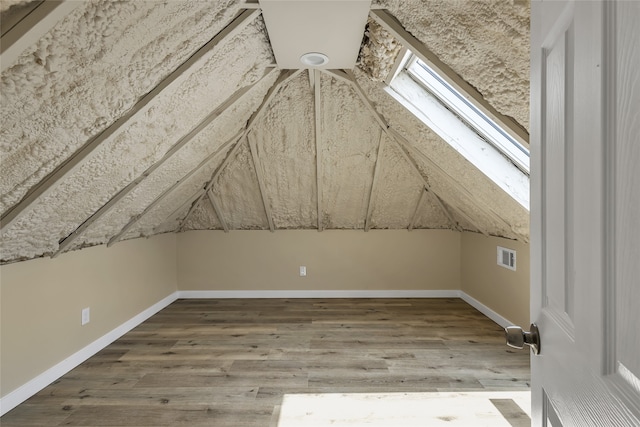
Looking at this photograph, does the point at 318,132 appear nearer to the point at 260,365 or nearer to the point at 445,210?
the point at 260,365

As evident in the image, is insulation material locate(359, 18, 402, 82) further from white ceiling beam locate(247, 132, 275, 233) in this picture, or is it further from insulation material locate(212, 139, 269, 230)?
insulation material locate(212, 139, 269, 230)

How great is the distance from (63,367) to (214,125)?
205cm

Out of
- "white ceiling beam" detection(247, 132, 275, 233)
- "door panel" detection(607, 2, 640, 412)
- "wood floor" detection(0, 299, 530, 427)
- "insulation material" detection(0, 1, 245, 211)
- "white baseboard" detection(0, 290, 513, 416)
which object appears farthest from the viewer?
"white ceiling beam" detection(247, 132, 275, 233)

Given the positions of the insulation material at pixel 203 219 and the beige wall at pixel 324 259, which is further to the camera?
the beige wall at pixel 324 259

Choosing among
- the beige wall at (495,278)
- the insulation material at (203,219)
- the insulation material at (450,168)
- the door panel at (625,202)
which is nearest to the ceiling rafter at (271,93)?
the insulation material at (450,168)

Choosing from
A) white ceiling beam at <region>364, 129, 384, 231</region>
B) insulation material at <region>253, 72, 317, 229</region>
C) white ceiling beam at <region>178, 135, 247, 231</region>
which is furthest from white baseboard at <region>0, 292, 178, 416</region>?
white ceiling beam at <region>364, 129, 384, 231</region>

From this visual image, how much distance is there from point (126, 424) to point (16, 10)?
2024 millimetres

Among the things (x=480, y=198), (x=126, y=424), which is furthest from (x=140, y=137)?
(x=480, y=198)

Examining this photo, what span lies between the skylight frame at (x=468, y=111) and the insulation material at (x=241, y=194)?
5.64 feet

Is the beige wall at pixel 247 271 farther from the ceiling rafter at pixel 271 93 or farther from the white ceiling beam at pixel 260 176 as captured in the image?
the ceiling rafter at pixel 271 93

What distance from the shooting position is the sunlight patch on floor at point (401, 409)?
2.08 meters

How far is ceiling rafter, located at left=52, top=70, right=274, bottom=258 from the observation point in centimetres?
259

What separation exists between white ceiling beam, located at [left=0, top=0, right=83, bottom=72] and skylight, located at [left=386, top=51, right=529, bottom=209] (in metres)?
1.86

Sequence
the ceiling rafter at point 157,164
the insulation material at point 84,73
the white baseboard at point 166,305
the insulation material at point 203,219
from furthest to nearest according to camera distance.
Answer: the insulation material at point 203,219, the ceiling rafter at point 157,164, the white baseboard at point 166,305, the insulation material at point 84,73
